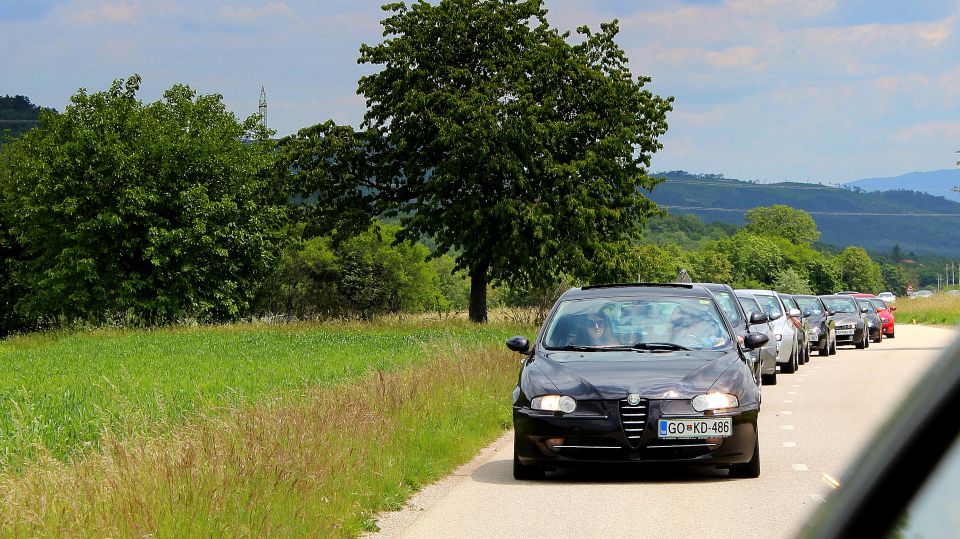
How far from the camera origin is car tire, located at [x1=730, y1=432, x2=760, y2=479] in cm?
1067

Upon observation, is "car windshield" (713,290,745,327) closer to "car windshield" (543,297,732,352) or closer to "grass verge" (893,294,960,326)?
"car windshield" (543,297,732,352)

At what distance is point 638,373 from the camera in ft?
34.4

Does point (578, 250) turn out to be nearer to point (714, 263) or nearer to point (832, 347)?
point (832, 347)

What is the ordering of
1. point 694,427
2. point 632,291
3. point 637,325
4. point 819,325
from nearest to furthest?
1. point 694,427
2. point 637,325
3. point 632,291
4. point 819,325

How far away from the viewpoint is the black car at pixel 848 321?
132 feet

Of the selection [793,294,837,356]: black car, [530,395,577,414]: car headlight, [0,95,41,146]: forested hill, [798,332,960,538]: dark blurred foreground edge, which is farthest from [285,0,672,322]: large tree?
[0,95,41,146]: forested hill

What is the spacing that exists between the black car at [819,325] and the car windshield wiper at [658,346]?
2339 cm

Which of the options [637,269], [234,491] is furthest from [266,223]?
[234,491]

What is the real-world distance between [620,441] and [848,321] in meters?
31.5

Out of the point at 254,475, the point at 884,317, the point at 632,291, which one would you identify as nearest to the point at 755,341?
the point at 632,291

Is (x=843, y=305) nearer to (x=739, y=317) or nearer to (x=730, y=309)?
(x=730, y=309)

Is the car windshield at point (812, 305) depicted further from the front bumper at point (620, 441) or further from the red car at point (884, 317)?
the front bumper at point (620, 441)

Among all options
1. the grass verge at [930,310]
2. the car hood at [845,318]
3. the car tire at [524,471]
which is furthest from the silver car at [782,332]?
the grass verge at [930,310]

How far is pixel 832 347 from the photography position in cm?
3622
